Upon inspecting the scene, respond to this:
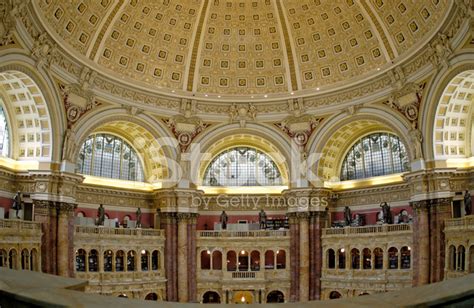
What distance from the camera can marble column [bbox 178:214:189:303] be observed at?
1556 inches

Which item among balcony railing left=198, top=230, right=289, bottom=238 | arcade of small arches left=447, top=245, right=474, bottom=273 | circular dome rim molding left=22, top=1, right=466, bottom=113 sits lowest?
arcade of small arches left=447, top=245, right=474, bottom=273

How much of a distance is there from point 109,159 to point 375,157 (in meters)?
24.0

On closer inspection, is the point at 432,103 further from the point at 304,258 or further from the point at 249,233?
the point at 249,233

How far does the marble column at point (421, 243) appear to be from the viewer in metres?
31.9

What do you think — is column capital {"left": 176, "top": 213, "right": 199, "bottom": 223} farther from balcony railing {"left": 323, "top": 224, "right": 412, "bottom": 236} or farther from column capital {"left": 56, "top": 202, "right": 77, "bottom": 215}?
balcony railing {"left": 323, "top": 224, "right": 412, "bottom": 236}

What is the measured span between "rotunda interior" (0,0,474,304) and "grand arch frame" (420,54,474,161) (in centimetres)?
10

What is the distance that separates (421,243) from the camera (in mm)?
32406

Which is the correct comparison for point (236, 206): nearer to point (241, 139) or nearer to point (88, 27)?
point (241, 139)

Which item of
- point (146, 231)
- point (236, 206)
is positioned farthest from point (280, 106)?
point (146, 231)

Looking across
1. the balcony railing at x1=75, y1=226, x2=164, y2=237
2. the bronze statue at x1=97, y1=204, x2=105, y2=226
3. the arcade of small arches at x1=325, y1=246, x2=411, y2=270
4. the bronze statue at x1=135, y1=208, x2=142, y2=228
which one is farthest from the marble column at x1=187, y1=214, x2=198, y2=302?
the arcade of small arches at x1=325, y1=246, x2=411, y2=270

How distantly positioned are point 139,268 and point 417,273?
21.5 m

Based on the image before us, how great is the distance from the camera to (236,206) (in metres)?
44.7

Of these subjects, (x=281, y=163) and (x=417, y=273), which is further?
(x=281, y=163)

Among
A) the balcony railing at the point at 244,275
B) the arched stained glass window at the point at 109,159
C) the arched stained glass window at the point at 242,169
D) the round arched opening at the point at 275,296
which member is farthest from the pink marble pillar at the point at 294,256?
the arched stained glass window at the point at 109,159
